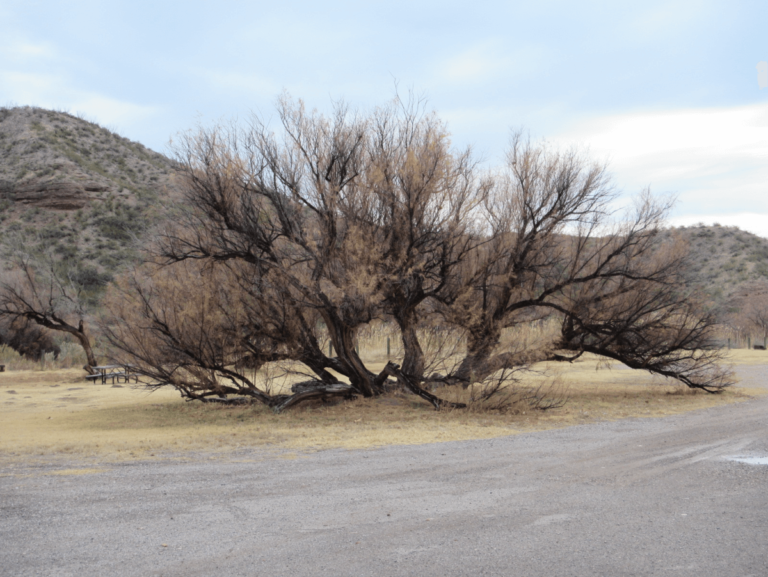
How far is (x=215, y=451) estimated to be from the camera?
33.4ft

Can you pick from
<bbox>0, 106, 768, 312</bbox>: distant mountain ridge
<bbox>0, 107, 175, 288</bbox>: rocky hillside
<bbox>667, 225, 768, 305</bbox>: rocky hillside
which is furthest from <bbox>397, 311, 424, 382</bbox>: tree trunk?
<bbox>667, 225, 768, 305</bbox>: rocky hillside

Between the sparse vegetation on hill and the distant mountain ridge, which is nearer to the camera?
the sparse vegetation on hill

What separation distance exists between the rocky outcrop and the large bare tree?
1720 inches

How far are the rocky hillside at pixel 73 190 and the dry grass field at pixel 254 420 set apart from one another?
27.4m

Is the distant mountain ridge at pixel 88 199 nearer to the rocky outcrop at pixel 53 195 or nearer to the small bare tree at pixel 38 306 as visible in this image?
the rocky outcrop at pixel 53 195

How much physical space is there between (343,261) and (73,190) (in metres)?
49.8

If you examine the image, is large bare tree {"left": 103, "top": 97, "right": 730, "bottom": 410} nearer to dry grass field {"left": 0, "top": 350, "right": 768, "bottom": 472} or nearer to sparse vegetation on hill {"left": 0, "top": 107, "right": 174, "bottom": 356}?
dry grass field {"left": 0, "top": 350, "right": 768, "bottom": 472}

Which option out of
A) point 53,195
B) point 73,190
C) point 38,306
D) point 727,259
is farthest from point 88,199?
point 727,259

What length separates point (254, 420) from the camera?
1498 centimetres

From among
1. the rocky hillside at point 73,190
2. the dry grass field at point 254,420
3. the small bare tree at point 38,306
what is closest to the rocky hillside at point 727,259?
the dry grass field at point 254,420

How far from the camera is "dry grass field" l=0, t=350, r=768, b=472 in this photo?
10742mm

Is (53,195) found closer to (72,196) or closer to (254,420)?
(72,196)

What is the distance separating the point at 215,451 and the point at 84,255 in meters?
45.6

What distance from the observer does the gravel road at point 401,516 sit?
486 cm
